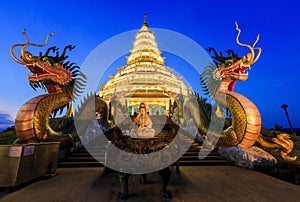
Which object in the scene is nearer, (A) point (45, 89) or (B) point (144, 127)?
(B) point (144, 127)

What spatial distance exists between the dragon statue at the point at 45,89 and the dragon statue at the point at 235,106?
20.6ft

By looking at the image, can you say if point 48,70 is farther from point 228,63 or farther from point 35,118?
point 228,63

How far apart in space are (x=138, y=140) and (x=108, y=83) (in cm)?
2553

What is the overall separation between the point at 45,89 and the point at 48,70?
952 millimetres

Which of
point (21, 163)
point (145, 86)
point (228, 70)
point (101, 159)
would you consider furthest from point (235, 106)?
point (145, 86)

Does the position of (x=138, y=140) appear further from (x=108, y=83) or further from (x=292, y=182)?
(x=108, y=83)

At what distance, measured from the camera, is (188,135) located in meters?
8.36

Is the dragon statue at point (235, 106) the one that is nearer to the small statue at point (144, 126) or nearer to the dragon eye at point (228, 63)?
the dragon eye at point (228, 63)

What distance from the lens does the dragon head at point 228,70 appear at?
232 inches

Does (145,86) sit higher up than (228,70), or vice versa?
(145,86)

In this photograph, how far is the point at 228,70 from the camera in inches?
243

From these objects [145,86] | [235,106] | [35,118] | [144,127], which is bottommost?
[144,127]

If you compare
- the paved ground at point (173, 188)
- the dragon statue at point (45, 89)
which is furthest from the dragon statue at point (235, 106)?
the dragon statue at point (45, 89)

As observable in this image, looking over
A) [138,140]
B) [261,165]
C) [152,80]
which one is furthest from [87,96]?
[152,80]
